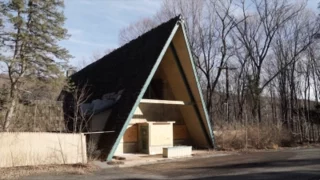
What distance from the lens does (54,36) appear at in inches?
701

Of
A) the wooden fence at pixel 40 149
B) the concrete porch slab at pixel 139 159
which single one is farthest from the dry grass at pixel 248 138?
the wooden fence at pixel 40 149

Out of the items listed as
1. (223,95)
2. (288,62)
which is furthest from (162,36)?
(223,95)

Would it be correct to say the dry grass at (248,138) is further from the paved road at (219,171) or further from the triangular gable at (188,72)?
the paved road at (219,171)

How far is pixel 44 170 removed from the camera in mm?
13695

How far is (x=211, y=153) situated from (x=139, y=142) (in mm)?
4347

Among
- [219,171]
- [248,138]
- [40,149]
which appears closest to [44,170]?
[40,149]

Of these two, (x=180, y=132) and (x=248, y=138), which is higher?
(x=180, y=132)

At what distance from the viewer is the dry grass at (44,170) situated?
12.7 m

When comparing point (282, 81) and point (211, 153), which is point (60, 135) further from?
point (282, 81)

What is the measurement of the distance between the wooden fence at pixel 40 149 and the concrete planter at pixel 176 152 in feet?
15.8

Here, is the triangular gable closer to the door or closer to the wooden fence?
the door

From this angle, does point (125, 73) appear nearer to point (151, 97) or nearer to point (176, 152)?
point (151, 97)

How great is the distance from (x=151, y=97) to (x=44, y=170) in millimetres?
10156

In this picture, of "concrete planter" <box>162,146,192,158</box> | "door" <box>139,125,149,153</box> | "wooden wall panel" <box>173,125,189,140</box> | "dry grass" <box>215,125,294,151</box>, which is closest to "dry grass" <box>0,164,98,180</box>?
"concrete planter" <box>162,146,192,158</box>
